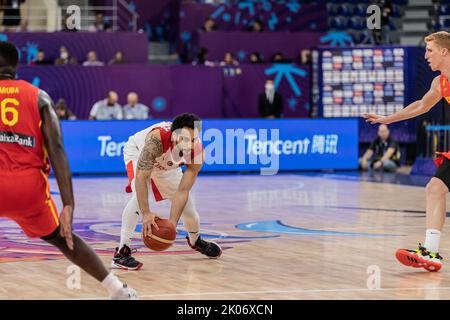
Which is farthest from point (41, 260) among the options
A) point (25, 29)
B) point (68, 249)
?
point (25, 29)

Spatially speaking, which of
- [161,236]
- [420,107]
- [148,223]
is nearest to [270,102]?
[420,107]

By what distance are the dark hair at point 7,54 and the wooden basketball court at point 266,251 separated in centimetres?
205

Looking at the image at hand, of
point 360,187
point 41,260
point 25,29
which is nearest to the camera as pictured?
point 41,260

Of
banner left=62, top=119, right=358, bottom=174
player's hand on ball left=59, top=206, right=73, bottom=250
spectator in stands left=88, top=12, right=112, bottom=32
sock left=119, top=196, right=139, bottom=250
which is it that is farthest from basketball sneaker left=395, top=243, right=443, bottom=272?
spectator in stands left=88, top=12, right=112, bottom=32

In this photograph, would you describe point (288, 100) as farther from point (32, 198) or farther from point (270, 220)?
point (32, 198)

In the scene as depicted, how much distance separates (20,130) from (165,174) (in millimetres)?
3312

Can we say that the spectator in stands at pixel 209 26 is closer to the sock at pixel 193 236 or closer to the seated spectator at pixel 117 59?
the seated spectator at pixel 117 59

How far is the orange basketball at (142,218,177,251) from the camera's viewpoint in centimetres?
903

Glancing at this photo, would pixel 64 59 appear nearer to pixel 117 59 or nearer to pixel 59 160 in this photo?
pixel 117 59

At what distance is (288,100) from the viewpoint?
28516 mm

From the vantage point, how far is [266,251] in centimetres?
1067

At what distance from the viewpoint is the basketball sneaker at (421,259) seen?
8938 mm

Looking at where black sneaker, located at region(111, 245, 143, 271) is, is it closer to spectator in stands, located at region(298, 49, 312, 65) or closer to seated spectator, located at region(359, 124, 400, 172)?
seated spectator, located at region(359, 124, 400, 172)

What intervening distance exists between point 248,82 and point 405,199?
11.8m
